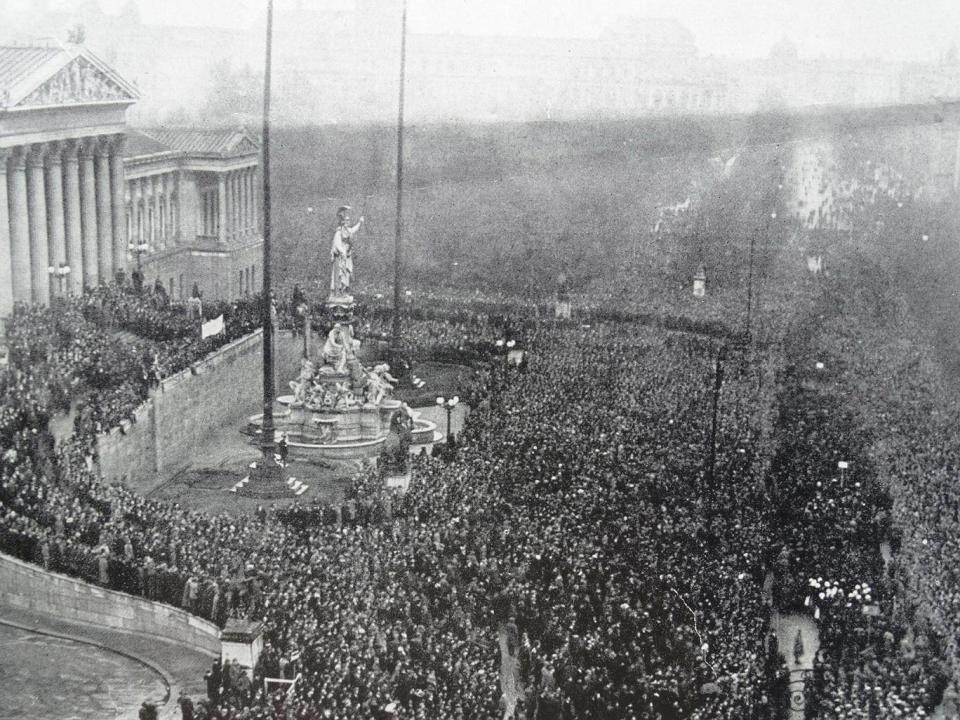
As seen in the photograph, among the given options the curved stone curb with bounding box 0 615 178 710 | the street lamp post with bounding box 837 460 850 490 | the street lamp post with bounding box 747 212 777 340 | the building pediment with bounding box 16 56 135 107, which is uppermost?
the building pediment with bounding box 16 56 135 107

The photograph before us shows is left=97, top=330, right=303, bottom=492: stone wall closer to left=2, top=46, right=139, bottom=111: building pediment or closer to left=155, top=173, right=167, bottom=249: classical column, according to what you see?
left=2, top=46, right=139, bottom=111: building pediment

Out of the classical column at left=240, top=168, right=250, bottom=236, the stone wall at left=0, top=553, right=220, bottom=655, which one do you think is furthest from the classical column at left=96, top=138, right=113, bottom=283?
the stone wall at left=0, top=553, right=220, bottom=655

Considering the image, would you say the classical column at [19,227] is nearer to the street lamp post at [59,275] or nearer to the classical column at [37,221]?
the classical column at [37,221]

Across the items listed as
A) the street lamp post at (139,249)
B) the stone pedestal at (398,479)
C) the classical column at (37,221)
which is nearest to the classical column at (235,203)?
the street lamp post at (139,249)

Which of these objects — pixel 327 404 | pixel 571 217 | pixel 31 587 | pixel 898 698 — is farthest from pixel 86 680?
pixel 571 217

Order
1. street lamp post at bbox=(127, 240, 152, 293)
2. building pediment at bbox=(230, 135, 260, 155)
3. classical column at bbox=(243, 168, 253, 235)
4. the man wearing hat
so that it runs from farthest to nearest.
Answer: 1. classical column at bbox=(243, 168, 253, 235)
2. building pediment at bbox=(230, 135, 260, 155)
3. street lamp post at bbox=(127, 240, 152, 293)
4. the man wearing hat

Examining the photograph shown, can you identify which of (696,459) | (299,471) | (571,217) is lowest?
(299,471)

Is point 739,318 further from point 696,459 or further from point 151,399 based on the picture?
point 151,399
